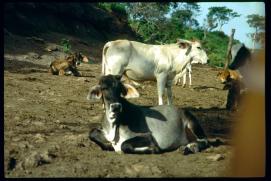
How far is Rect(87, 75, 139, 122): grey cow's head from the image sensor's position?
5586 mm

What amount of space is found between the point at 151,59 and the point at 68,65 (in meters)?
1.87

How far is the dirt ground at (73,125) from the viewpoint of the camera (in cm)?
495

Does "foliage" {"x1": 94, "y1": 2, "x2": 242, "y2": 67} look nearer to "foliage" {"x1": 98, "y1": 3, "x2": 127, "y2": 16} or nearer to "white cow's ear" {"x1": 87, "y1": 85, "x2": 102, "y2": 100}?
"foliage" {"x1": 98, "y1": 3, "x2": 127, "y2": 16}

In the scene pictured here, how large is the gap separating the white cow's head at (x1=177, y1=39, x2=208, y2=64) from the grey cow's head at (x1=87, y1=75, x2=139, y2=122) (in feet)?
7.26

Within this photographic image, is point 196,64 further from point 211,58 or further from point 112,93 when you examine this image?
point 112,93

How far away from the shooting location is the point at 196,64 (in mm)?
8320

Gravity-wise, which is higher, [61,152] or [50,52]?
[50,52]

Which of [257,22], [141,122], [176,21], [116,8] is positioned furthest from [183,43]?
[257,22]

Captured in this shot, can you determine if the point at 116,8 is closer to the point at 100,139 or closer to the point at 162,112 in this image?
the point at 162,112

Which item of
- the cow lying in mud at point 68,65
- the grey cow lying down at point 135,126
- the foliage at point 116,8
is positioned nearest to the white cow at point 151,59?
the cow lying in mud at point 68,65

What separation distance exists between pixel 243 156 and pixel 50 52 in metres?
8.12

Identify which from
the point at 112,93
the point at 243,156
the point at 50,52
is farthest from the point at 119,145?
the point at 243,156

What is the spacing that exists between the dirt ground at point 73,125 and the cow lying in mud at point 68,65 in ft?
1.19

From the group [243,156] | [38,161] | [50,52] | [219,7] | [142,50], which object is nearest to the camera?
[243,156]
